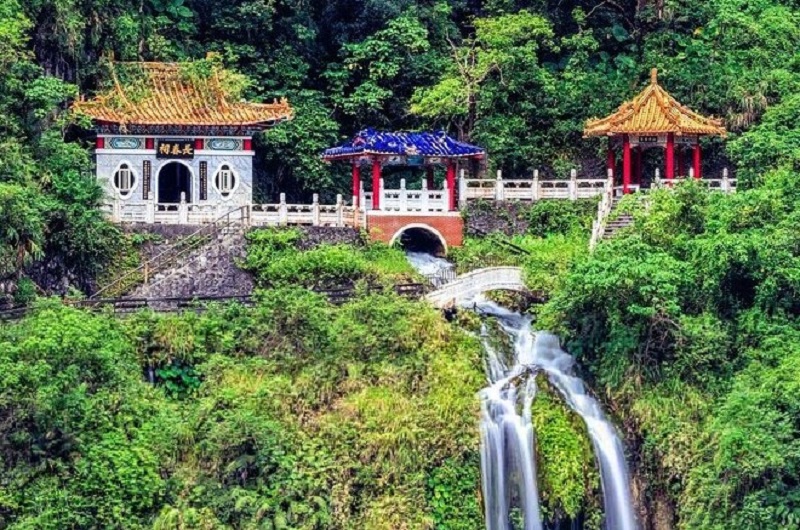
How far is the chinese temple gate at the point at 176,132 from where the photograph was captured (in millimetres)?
45375

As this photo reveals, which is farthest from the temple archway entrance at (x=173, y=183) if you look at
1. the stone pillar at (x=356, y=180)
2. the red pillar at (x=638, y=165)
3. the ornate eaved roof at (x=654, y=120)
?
the red pillar at (x=638, y=165)

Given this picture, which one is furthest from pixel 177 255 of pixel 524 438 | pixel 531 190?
pixel 524 438

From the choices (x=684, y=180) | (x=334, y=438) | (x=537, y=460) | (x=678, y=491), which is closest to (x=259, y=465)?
(x=334, y=438)

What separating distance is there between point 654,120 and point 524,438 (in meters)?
12.2

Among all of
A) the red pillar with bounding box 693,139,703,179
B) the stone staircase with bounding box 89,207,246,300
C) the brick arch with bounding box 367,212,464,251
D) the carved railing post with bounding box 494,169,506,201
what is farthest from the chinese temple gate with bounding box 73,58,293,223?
the red pillar with bounding box 693,139,703,179

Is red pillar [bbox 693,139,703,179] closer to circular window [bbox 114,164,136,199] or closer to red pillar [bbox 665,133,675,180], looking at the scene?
red pillar [bbox 665,133,675,180]

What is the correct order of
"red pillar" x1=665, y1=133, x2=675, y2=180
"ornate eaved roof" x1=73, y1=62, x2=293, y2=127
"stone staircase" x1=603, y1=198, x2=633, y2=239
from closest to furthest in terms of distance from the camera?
"stone staircase" x1=603, y1=198, x2=633, y2=239
"ornate eaved roof" x1=73, y1=62, x2=293, y2=127
"red pillar" x1=665, y1=133, x2=675, y2=180

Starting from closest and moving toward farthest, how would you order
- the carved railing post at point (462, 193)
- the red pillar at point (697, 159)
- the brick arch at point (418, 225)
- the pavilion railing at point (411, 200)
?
the brick arch at point (418, 225), the pavilion railing at point (411, 200), the carved railing post at point (462, 193), the red pillar at point (697, 159)

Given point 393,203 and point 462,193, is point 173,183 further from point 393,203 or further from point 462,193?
point 462,193

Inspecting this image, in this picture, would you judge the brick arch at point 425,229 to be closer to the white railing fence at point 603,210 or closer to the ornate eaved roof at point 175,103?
the white railing fence at point 603,210

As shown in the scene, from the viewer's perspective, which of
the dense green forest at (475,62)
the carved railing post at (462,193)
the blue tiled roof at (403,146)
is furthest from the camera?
the dense green forest at (475,62)

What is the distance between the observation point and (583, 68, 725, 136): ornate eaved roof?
152 ft

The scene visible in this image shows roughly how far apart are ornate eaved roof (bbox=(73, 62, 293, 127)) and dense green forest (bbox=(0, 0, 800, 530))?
960 millimetres

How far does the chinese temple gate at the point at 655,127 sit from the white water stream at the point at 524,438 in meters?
8.12
